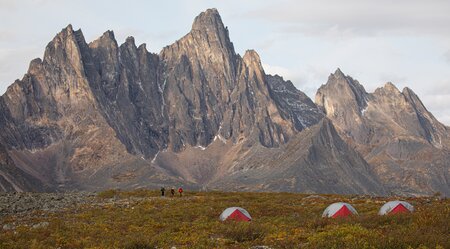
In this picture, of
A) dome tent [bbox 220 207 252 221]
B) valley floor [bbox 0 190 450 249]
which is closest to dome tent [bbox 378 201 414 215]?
valley floor [bbox 0 190 450 249]

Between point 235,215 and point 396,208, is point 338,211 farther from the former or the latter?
point 235,215

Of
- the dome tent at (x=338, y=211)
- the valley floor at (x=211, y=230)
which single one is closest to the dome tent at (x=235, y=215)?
the valley floor at (x=211, y=230)

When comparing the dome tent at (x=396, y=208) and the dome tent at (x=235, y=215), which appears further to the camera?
the dome tent at (x=235, y=215)

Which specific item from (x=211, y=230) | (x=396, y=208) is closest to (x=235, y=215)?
(x=211, y=230)

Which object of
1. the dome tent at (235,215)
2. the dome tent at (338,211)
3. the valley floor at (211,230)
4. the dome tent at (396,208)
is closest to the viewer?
the valley floor at (211,230)

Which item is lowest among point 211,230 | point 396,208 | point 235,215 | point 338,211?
point 396,208

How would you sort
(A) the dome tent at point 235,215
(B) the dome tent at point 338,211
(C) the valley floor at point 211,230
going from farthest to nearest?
(A) the dome tent at point 235,215 → (B) the dome tent at point 338,211 → (C) the valley floor at point 211,230

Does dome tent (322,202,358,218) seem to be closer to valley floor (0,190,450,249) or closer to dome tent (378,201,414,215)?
dome tent (378,201,414,215)

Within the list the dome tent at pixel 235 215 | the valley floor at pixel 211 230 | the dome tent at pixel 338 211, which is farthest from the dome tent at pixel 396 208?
the dome tent at pixel 235 215

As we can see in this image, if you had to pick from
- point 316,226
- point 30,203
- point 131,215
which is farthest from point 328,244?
point 30,203

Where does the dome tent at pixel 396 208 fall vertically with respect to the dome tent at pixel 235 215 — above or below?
below

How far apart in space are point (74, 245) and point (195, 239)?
22.0 ft

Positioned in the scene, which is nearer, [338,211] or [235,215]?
[338,211]

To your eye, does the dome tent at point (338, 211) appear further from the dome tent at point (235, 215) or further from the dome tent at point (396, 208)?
the dome tent at point (235, 215)
